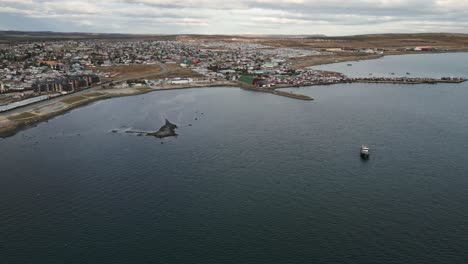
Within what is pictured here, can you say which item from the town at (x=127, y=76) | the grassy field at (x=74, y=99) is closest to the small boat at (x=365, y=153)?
the town at (x=127, y=76)

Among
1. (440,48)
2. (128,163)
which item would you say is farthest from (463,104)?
(440,48)

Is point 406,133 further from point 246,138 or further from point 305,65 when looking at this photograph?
point 305,65

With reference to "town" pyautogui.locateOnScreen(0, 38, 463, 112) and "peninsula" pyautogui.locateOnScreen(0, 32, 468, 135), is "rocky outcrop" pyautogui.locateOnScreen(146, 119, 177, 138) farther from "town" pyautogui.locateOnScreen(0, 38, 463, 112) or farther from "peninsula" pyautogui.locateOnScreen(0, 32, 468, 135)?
"town" pyautogui.locateOnScreen(0, 38, 463, 112)

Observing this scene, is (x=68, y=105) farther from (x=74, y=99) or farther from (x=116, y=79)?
(x=116, y=79)

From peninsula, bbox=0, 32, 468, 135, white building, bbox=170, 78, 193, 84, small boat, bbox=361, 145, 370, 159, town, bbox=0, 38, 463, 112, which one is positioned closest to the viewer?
small boat, bbox=361, 145, 370, 159

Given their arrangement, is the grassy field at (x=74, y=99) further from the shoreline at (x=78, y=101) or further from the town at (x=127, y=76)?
the town at (x=127, y=76)

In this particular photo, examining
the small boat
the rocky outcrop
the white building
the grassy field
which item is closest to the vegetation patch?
the grassy field

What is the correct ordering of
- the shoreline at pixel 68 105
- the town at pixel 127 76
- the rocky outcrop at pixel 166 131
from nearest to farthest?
the rocky outcrop at pixel 166 131, the shoreline at pixel 68 105, the town at pixel 127 76

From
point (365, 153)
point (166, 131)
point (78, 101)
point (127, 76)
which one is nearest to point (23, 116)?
point (78, 101)
